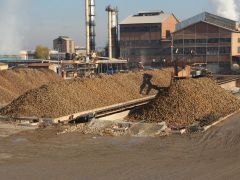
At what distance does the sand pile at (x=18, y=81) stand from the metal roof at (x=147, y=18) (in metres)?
37.5

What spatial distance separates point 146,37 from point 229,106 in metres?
53.1

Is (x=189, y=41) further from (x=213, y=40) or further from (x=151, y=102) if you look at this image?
(x=151, y=102)

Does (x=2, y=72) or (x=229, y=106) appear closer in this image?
(x=229, y=106)

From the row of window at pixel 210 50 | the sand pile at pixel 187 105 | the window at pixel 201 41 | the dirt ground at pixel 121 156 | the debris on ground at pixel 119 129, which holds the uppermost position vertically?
the window at pixel 201 41

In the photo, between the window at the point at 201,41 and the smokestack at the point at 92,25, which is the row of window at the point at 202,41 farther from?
the smokestack at the point at 92,25

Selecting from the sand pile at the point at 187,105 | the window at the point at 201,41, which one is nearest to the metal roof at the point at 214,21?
the window at the point at 201,41

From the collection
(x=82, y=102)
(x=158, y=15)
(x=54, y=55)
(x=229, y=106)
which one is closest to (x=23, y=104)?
(x=82, y=102)

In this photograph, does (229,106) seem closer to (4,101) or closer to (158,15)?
(4,101)

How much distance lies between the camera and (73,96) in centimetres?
2920

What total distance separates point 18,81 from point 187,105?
2033 cm

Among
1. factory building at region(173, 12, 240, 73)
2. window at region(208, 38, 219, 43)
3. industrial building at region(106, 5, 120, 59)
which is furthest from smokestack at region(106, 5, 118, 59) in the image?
window at region(208, 38, 219, 43)

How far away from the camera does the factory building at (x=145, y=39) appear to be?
261 ft

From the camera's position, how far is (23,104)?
27156 millimetres

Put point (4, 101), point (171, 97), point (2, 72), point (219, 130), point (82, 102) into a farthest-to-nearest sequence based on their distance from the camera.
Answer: point (2, 72), point (4, 101), point (82, 102), point (171, 97), point (219, 130)
